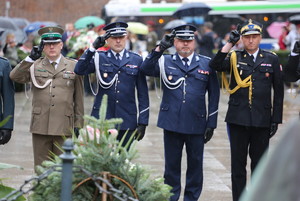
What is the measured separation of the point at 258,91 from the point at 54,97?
1.94 meters

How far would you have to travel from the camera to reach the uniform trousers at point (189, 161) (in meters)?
7.32

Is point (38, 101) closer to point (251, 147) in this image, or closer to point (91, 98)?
point (251, 147)

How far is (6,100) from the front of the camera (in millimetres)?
7398

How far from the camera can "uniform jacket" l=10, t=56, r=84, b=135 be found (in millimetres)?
7367

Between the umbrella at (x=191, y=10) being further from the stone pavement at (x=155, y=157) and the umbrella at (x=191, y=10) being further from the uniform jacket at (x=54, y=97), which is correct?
the uniform jacket at (x=54, y=97)

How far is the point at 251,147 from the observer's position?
727 centimetres

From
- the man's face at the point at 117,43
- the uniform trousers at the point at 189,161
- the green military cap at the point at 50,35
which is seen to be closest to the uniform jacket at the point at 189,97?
the uniform trousers at the point at 189,161

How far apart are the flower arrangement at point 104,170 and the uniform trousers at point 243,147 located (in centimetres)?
242

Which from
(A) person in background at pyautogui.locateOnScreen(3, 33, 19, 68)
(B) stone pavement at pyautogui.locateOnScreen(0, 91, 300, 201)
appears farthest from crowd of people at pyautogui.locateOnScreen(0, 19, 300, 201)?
(A) person in background at pyautogui.locateOnScreen(3, 33, 19, 68)

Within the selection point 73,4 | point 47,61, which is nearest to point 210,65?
point 47,61

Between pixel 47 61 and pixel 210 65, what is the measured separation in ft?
5.18

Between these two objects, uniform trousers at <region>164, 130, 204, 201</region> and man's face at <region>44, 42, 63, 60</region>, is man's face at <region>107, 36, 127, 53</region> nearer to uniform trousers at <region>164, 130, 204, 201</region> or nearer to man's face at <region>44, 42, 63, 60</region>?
man's face at <region>44, 42, 63, 60</region>

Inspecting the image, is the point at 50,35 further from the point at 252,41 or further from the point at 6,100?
the point at 252,41

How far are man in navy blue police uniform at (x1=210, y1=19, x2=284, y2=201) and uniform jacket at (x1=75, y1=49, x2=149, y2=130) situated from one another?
0.76 meters
